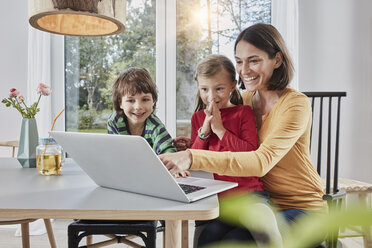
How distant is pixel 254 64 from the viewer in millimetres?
1367

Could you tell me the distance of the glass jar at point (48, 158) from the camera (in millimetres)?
1210

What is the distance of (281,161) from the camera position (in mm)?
1332

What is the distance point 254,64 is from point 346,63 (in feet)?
6.02

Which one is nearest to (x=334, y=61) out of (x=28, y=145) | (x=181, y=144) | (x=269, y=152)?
(x=181, y=144)

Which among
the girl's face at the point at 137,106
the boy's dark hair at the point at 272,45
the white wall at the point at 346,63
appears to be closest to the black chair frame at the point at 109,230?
the girl's face at the point at 137,106

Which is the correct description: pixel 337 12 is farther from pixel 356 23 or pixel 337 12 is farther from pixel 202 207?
pixel 202 207

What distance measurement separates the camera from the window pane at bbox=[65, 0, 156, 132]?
3074 millimetres

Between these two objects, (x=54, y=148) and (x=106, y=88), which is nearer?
(x=54, y=148)

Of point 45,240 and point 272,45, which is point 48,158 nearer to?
point 272,45

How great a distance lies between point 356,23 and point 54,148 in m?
2.65

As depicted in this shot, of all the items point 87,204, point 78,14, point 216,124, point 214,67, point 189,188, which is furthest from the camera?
point 214,67

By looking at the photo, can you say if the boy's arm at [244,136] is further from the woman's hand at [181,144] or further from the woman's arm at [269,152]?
the woman's hand at [181,144]

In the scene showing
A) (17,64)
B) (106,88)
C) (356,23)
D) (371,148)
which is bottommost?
(371,148)

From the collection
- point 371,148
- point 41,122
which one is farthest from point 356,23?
point 41,122
